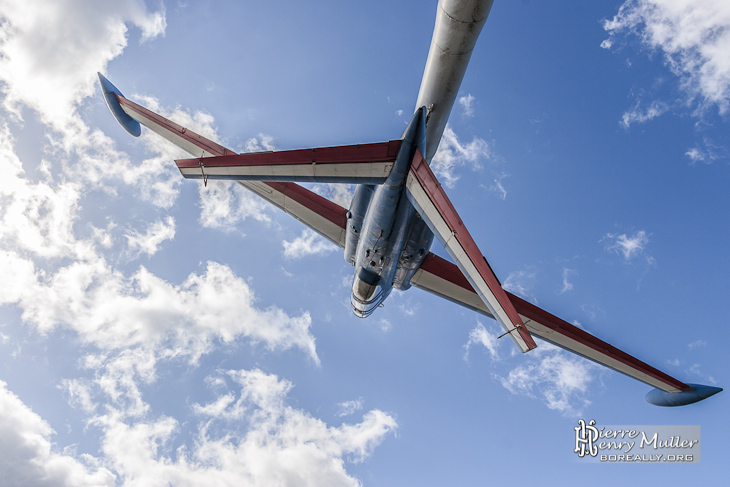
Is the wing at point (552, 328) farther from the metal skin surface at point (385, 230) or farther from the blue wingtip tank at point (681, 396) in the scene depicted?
the metal skin surface at point (385, 230)

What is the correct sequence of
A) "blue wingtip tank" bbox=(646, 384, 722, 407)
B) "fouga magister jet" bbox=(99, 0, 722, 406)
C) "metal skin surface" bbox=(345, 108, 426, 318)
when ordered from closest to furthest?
"fouga magister jet" bbox=(99, 0, 722, 406) < "metal skin surface" bbox=(345, 108, 426, 318) < "blue wingtip tank" bbox=(646, 384, 722, 407)

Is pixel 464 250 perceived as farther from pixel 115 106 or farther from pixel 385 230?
pixel 115 106

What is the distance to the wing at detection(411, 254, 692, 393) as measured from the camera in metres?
19.1

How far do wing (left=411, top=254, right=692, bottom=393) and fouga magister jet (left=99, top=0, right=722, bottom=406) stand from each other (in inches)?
2.2

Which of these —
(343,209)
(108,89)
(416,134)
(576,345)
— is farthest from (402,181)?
(108,89)

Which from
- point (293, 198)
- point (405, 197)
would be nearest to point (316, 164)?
point (405, 197)

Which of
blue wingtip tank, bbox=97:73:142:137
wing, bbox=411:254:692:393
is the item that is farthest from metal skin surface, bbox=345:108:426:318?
blue wingtip tank, bbox=97:73:142:137

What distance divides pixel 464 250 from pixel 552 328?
503 inches

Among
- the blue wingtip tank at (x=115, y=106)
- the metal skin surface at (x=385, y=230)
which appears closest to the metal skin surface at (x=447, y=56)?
the metal skin surface at (x=385, y=230)

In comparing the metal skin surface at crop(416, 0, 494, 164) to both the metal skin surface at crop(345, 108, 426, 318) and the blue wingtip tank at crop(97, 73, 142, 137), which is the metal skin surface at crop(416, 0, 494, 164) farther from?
the blue wingtip tank at crop(97, 73, 142, 137)

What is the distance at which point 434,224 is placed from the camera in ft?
37.2

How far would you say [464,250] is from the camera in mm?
10969

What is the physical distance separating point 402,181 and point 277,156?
13.8 feet

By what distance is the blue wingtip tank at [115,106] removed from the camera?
23.7m
